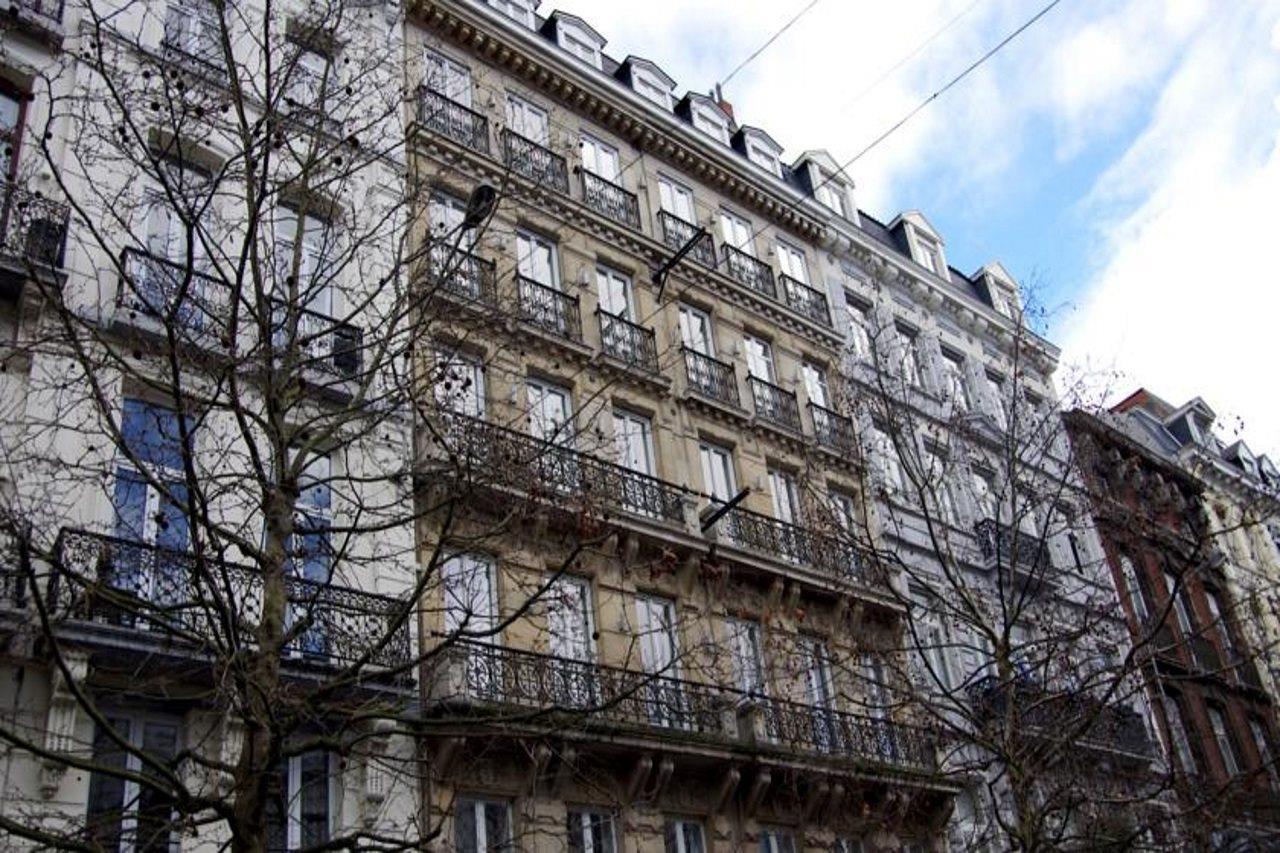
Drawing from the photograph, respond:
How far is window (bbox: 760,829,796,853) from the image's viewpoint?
17891mm

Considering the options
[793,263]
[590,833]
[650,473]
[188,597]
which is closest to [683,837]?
[590,833]

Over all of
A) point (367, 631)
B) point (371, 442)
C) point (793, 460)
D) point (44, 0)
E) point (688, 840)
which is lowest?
point (688, 840)

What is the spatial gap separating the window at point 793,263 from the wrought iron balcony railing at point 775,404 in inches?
149

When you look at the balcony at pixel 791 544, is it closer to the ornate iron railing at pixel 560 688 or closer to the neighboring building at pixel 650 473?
the neighboring building at pixel 650 473

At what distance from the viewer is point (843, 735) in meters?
19.5

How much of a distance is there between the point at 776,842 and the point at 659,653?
324 cm

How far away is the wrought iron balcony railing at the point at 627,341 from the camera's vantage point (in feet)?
69.3

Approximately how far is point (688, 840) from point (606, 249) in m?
10.6

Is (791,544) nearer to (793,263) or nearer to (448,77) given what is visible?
(793,263)

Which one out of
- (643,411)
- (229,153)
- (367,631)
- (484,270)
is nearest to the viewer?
(367,631)

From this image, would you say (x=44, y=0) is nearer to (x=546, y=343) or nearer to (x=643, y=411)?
(x=546, y=343)

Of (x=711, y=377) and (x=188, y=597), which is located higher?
(x=711, y=377)

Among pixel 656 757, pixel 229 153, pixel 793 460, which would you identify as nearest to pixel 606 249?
pixel 793 460

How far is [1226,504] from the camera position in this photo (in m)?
38.8
